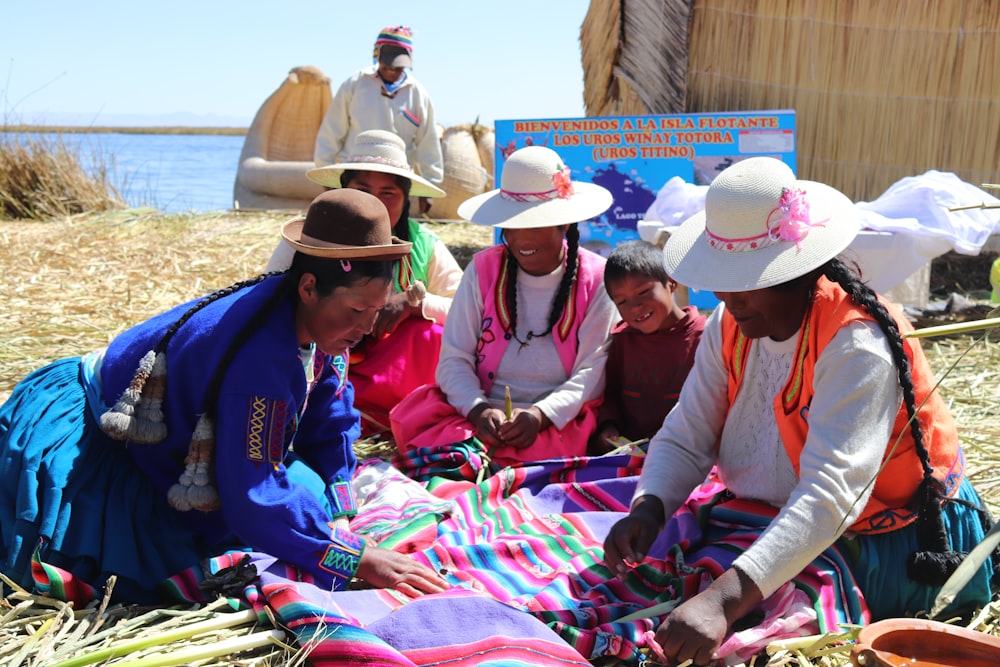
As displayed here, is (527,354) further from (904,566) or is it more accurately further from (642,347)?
(904,566)

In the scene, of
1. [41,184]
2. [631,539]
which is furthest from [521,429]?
[41,184]

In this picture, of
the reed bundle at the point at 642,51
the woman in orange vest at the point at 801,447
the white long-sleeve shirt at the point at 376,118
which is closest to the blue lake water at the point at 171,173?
the white long-sleeve shirt at the point at 376,118

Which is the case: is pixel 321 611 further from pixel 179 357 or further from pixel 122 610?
pixel 179 357

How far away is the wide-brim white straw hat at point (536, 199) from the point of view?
3.80 m

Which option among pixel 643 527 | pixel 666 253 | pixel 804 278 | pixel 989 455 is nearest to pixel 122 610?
pixel 643 527

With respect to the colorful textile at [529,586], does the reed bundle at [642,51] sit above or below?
above

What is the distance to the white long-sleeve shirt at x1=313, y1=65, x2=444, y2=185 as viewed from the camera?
23.5ft

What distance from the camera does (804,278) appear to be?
93.2 inches

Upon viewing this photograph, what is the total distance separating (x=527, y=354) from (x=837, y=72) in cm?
396

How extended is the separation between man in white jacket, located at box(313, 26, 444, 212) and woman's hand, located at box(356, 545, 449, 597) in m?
4.93

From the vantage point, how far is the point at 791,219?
226cm

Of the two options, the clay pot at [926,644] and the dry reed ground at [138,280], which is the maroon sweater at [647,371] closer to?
the dry reed ground at [138,280]

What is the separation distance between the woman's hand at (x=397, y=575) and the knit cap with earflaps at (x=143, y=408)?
1.97ft

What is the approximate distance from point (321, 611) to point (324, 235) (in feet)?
2.94
